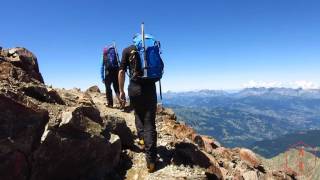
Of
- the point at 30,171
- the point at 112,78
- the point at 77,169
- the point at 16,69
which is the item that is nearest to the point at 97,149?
the point at 77,169

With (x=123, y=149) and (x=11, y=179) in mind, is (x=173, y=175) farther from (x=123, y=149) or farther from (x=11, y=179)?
(x=11, y=179)

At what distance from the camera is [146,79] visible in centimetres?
1294

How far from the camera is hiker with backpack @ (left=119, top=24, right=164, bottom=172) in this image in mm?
12812

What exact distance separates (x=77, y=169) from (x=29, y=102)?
8.05 ft

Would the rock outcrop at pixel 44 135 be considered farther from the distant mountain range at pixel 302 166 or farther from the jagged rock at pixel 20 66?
the distant mountain range at pixel 302 166

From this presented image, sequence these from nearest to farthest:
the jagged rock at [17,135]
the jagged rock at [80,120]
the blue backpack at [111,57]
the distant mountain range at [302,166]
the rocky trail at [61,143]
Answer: the jagged rock at [17,135]
the rocky trail at [61,143]
the jagged rock at [80,120]
the blue backpack at [111,57]
the distant mountain range at [302,166]

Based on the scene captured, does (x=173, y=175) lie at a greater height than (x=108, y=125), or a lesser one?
lesser

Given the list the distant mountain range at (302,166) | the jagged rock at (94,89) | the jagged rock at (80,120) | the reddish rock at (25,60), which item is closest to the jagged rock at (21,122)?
the jagged rock at (80,120)

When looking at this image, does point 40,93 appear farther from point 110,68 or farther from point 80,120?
point 110,68

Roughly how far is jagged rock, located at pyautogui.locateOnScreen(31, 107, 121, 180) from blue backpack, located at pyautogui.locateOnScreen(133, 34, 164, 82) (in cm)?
230

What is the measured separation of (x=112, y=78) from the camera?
2358 cm

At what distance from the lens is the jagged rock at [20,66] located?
1202 cm

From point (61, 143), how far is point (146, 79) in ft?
11.8

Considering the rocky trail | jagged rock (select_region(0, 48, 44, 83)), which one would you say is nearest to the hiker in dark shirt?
the rocky trail
